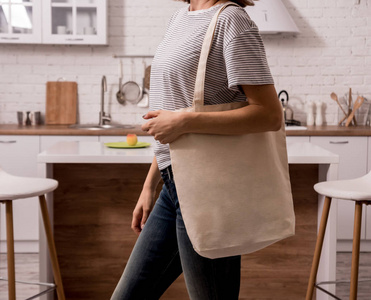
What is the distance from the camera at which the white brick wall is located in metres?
4.45

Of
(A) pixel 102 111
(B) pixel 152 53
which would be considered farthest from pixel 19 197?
(B) pixel 152 53

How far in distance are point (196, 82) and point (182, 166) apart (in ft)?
0.63

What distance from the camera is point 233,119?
3.89 feet

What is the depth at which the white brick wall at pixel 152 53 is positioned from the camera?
4449 millimetres

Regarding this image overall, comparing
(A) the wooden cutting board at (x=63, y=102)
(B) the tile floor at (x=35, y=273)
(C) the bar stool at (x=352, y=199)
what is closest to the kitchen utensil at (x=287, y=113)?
(B) the tile floor at (x=35, y=273)

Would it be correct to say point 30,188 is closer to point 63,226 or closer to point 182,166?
point 63,226

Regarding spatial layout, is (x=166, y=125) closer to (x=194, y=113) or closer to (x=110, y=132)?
(x=194, y=113)

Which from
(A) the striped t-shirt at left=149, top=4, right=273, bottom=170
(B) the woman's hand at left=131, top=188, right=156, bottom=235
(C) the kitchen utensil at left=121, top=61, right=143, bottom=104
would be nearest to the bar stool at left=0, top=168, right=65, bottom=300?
(B) the woman's hand at left=131, top=188, right=156, bottom=235

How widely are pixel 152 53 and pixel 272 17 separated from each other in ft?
3.40

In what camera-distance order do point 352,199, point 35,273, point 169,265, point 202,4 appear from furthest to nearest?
point 35,273, point 352,199, point 169,265, point 202,4

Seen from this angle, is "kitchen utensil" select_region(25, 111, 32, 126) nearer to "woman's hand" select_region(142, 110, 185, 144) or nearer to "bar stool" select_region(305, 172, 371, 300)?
"bar stool" select_region(305, 172, 371, 300)

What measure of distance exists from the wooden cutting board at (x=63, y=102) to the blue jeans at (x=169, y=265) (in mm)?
3138

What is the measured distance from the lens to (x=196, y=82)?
1189 millimetres

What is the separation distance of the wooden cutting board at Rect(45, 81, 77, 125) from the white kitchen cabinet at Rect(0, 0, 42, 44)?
0.45m
